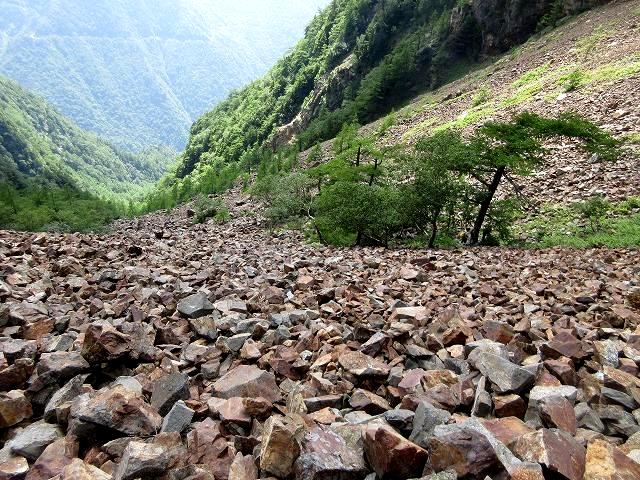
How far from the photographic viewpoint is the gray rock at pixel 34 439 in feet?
9.53

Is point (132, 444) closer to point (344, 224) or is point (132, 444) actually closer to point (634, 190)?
point (344, 224)

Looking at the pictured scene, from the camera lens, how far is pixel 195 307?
5.70m

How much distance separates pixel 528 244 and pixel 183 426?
15524 millimetres

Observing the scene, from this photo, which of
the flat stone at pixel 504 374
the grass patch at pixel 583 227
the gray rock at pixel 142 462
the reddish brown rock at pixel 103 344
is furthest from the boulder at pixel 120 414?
the grass patch at pixel 583 227

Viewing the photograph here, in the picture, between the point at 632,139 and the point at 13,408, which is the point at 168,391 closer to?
the point at 13,408

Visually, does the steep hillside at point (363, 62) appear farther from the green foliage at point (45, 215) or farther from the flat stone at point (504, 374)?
the flat stone at point (504, 374)

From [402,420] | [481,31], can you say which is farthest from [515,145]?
[481,31]

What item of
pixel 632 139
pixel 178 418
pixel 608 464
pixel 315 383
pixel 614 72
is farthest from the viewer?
pixel 614 72

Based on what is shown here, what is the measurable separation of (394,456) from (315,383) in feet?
4.46

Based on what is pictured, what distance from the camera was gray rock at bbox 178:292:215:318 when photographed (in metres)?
5.64

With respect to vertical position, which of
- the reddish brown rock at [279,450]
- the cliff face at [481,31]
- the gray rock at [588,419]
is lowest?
the gray rock at [588,419]

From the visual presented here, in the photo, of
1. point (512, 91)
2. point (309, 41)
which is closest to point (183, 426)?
point (512, 91)

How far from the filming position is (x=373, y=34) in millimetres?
91188

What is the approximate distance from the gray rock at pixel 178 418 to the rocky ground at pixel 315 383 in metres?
0.01
